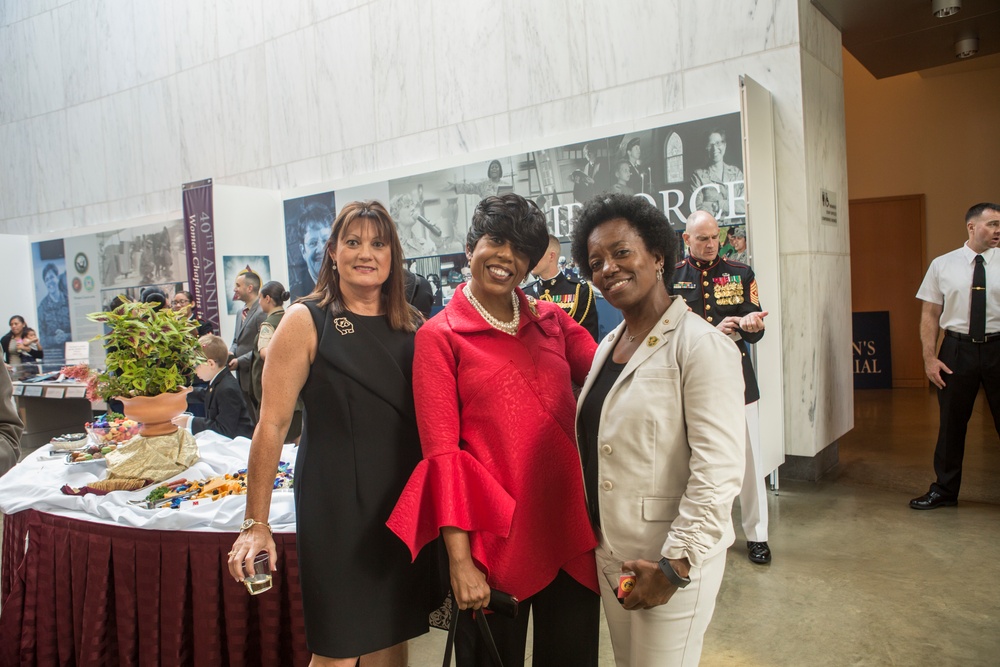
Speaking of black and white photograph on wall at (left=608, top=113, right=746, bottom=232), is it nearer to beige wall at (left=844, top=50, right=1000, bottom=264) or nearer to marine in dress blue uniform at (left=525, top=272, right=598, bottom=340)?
marine in dress blue uniform at (left=525, top=272, right=598, bottom=340)

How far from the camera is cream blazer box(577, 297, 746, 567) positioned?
56.6 inches

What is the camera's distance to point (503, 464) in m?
1.67

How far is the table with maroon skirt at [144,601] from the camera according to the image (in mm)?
2312

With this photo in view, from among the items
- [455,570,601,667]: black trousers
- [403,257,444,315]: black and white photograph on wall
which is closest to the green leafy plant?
[455,570,601,667]: black trousers

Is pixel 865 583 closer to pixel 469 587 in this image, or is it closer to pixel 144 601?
pixel 469 587

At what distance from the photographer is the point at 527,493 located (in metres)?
1.68

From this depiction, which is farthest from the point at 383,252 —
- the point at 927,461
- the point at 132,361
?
the point at 927,461

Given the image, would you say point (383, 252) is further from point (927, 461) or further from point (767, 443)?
point (927, 461)

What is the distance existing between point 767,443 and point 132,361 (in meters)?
3.93

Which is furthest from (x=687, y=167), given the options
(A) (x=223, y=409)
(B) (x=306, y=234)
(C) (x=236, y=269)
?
(C) (x=236, y=269)

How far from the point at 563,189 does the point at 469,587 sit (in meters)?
4.71

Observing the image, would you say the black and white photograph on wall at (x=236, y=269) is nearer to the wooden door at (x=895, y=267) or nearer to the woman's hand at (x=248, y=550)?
the woman's hand at (x=248, y=550)

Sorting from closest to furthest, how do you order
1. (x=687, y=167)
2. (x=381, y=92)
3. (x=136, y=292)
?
(x=687, y=167) < (x=381, y=92) < (x=136, y=292)

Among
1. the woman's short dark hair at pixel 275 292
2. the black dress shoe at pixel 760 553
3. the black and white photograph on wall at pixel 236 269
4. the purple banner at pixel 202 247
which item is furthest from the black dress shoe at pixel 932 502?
the purple banner at pixel 202 247
